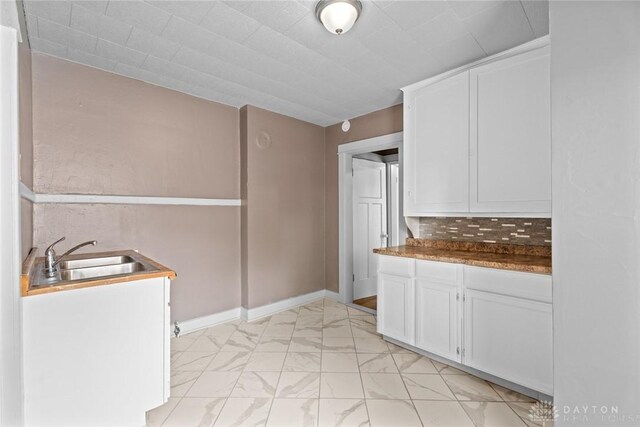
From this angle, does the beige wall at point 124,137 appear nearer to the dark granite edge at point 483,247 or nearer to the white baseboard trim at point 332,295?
the white baseboard trim at point 332,295

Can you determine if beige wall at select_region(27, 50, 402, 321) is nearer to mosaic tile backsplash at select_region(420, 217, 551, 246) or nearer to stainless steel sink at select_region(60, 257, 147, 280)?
stainless steel sink at select_region(60, 257, 147, 280)

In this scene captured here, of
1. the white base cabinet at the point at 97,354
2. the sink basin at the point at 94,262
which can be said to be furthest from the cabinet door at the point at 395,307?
the sink basin at the point at 94,262

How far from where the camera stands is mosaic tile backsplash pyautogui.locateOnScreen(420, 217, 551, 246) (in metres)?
2.38

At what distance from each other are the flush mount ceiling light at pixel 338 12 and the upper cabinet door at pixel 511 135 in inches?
51.6

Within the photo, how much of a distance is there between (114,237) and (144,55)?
1626 millimetres

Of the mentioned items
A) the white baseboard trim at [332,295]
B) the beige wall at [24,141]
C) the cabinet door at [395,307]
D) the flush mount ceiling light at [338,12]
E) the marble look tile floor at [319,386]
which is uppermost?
the flush mount ceiling light at [338,12]

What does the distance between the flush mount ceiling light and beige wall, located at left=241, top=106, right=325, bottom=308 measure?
1891 millimetres

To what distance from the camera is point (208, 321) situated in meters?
3.25

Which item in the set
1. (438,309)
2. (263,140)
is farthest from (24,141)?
(438,309)

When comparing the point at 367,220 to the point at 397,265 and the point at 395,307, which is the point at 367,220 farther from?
the point at 395,307

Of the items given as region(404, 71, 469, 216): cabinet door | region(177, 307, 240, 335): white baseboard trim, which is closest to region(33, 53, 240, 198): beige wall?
region(177, 307, 240, 335): white baseboard trim

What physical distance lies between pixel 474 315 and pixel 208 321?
107 inches

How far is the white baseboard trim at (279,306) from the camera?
347cm

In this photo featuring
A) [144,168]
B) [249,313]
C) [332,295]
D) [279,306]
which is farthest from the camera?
[332,295]
